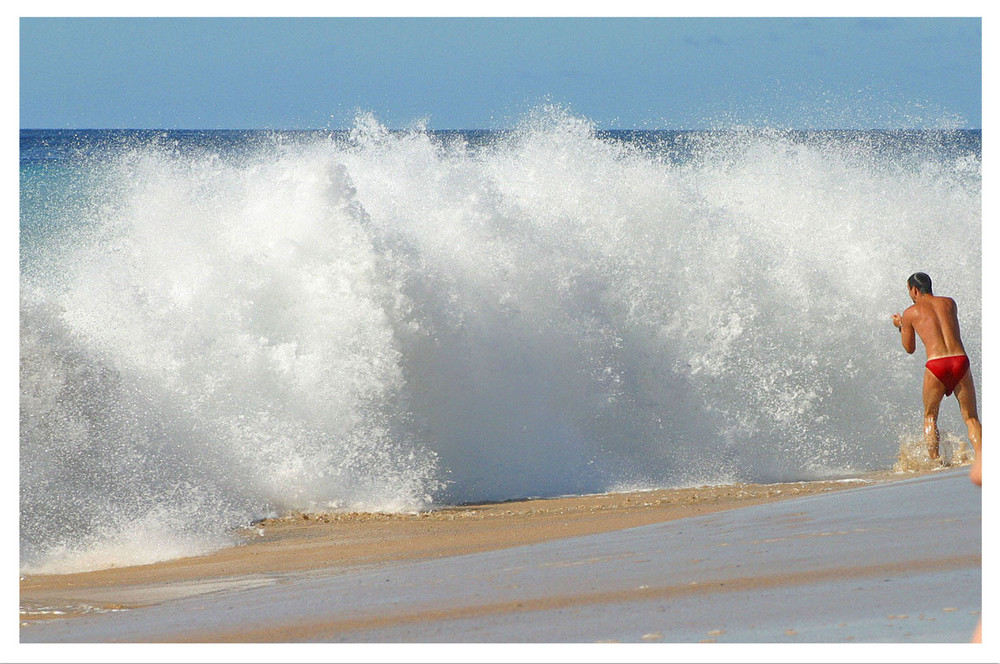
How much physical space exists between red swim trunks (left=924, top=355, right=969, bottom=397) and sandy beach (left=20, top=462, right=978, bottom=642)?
0.73m

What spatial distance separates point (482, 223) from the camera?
8430mm

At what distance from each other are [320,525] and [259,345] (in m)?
1.65

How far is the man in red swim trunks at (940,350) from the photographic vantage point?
6910mm

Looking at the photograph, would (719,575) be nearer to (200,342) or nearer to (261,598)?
(261,598)

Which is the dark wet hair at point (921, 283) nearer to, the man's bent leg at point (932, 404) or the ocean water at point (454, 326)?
the man's bent leg at point (932, 404)

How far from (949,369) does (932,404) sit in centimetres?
27

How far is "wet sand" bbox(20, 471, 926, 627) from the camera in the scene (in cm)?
476

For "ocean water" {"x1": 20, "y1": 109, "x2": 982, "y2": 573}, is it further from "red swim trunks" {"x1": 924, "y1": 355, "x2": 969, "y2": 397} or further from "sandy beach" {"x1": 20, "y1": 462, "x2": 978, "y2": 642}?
"red swim trunks" {"x1": 924, "y1": 355, "x2": 969, "y2": 397}

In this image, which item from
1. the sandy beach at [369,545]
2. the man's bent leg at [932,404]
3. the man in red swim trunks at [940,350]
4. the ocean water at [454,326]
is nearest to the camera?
the sandy beach at [369,545]

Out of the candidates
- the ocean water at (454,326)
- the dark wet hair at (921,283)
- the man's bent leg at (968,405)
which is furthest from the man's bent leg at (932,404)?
the ocean water at (454,326)

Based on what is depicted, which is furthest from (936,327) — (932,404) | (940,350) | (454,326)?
(454,326)

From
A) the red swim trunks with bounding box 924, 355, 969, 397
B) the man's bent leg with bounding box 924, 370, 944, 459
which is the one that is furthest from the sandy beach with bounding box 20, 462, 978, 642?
the red swim trunks with bounding box 924, 355, 969, 397

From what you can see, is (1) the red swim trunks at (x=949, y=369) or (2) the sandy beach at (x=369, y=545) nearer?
(2) the sandy beach at (x=369, y=545)

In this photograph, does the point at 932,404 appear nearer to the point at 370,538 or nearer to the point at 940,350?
the point at 940,350
